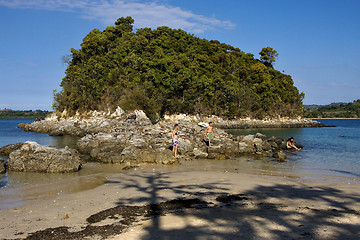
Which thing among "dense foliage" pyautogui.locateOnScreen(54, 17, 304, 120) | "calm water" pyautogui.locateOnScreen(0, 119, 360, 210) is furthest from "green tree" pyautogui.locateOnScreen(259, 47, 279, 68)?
"calm water" pyautogui.locateOnScreen(0, 119, 360, 210)

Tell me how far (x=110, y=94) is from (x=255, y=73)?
4276cm

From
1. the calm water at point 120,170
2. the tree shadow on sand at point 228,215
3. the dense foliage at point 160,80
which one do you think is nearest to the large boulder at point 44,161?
the calm water at point 120,170

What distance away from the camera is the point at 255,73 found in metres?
→ 77.8

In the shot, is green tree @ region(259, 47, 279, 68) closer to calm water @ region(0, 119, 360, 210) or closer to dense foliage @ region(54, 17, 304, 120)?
dense foliage @ region(54, 17, 304, 120)

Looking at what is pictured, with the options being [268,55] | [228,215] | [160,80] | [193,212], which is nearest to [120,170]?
[193,212]

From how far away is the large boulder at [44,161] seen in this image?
14.3 m

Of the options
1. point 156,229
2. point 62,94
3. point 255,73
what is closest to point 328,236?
point 156,229

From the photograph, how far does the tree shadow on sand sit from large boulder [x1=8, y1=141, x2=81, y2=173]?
5740 mm

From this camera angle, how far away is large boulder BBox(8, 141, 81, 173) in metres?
14.3

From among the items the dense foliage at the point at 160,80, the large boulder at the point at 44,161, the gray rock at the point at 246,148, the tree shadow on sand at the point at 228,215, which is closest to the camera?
the tree shadow on sand at the point at 228,215

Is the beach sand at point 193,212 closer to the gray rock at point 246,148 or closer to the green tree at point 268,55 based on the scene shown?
the gray rock at point 246,148

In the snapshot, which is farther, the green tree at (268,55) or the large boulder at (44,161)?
the green tree at (268,55)

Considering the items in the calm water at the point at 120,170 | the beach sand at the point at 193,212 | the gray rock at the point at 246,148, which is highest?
the gray rock at the point at 246,148

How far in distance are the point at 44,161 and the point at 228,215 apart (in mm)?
10899
